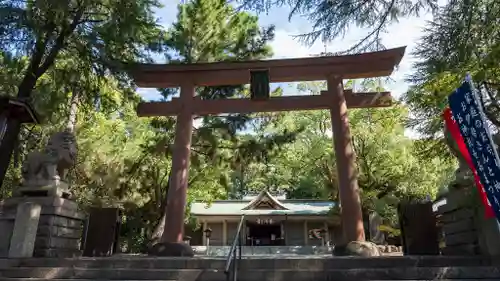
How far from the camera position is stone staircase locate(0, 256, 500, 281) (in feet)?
15.9

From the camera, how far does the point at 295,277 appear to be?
4840 mm

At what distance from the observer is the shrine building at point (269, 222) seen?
2177 cm

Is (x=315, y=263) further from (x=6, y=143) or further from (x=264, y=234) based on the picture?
(x=264, y=234)

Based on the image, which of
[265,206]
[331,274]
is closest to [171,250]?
[331,274]

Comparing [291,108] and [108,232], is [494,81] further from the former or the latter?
[108,232]

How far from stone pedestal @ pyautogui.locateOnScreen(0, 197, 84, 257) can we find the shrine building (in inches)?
576

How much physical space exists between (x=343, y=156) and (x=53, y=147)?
592cm

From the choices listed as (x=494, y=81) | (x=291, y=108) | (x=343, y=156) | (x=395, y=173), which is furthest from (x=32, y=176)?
(x=395, y=173)

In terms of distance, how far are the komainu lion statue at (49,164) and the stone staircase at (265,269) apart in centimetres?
157

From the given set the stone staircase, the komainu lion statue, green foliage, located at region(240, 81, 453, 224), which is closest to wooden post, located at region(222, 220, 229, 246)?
green foliage, located at region(240, 81, 453, 224)

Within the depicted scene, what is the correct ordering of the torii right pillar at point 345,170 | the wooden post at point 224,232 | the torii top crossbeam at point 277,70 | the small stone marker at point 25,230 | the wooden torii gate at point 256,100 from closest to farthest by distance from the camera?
the small stone marker at point 25,230, the torii right pillar at point 345,170, the wooden torii gate at point 256,100, the torii top crossbeam at point 277,70, the wooden post at point 224,232

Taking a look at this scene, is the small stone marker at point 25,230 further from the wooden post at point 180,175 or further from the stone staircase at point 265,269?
the wooden post at point 180,175

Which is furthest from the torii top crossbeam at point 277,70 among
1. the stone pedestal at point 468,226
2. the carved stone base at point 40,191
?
the stone pedestal at point 468,226

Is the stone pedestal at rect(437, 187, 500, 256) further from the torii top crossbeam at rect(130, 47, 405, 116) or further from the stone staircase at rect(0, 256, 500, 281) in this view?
the torii top crossbeam at rect(130, 47, 405, 116)
